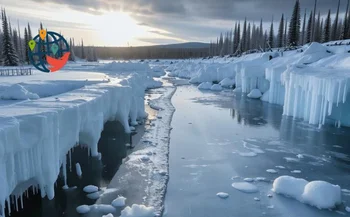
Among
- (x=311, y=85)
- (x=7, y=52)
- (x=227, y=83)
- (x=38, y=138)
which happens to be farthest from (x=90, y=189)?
(x=7, y=52)

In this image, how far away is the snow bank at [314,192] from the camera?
6.74 m

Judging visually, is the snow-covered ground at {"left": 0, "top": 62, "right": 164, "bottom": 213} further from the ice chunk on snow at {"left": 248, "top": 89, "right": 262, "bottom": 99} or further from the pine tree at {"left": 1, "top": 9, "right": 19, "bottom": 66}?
the pine tree at {"left": 1, "top": 9, "right": 19, "bottom": 66}

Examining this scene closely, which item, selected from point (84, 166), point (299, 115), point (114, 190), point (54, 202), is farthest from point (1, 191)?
point (299, 115)

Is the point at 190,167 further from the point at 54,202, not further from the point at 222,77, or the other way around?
the point at 222,77

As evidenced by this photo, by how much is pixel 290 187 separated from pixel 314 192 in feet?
1.97

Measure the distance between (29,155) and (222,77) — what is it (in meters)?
35.4

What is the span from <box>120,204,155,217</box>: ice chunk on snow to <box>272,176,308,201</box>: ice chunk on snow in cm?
349

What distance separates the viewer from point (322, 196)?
6750 millimetres

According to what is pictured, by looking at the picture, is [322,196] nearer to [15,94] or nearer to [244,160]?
[244,160]

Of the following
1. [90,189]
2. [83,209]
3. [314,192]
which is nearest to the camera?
[83,209]

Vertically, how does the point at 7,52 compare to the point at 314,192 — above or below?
above

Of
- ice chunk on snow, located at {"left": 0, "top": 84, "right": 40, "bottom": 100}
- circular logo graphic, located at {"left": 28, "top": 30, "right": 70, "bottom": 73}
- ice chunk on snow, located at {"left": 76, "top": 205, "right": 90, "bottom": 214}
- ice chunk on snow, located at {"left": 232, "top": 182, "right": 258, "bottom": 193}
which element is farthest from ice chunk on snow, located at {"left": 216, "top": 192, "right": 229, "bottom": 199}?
circular logo graphic, located at {"left": 28, "top": 30, "right": 70, "bottom": 73}

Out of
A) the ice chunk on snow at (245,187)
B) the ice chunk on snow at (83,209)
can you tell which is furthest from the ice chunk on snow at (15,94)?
the ice chunk on snow at (245,187)

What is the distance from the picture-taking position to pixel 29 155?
5680mm
